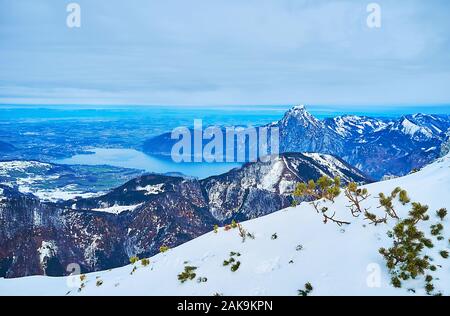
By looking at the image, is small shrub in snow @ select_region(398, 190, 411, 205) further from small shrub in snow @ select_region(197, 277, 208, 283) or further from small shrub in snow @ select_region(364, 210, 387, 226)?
small shrub in snow @ select_region(197, 277, 208, 283)

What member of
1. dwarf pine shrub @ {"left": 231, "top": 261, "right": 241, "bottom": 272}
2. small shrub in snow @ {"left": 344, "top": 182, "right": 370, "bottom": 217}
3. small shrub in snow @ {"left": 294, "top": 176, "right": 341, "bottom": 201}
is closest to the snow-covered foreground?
dwarf pine shrub @ {"left": 231, "top": 261, "right": 241, "bottom": 272}

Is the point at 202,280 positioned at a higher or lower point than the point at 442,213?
lower

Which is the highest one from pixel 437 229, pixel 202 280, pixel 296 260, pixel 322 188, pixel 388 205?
pixel 322 188

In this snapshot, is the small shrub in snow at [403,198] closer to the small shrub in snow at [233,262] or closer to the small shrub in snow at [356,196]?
the small shrub in snow at [356,196]

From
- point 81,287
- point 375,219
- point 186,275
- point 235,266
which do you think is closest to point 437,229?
point 375,219

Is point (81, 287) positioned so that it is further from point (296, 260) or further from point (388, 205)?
point (388, 205)

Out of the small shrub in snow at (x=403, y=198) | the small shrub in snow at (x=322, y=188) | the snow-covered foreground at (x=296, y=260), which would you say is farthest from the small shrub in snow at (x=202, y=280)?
the small shrub in snow at (x=403, y=198)

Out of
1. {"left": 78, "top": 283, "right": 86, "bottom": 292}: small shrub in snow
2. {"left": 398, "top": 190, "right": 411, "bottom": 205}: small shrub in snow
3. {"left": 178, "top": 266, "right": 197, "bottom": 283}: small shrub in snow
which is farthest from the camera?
{"left": 78, "top": 283, "right": 86, "bottom": 292}: small shrub in snow
